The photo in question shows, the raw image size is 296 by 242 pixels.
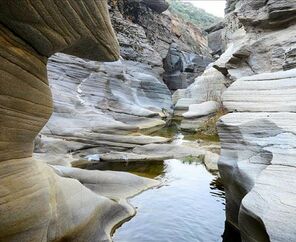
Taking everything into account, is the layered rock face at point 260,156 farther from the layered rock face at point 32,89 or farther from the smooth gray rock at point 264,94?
the layered rock face at point 32,89

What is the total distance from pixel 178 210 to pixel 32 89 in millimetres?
4150

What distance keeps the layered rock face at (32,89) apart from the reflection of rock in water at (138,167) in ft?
17.7

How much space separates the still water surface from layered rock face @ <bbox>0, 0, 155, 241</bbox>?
74.8 inches

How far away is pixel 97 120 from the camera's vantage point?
52.7 feet

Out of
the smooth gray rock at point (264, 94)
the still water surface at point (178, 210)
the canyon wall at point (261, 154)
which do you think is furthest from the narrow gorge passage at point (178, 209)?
the smooth gray rock at point (264, 94)

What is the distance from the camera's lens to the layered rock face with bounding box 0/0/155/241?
A: 3484 millimetres

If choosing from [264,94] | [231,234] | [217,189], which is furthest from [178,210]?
[264,94]

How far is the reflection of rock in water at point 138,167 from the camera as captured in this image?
997 centimetres

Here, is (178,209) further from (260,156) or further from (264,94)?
(264,94)

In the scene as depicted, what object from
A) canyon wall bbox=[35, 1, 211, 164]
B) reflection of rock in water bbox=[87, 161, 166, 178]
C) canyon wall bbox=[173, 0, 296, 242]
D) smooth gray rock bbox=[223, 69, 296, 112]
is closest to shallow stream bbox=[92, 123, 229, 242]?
reflection of rock in water bbox=[87, 161, 166, 178]

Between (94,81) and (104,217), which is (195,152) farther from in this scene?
(94,81)

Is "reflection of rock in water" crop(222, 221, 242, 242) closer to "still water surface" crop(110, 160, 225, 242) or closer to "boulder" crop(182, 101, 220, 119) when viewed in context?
"still water surface" crop(110, 160, 225, 242)

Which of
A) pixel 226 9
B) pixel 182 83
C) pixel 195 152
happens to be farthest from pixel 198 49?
pixel 195 152

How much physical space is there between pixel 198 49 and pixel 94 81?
3300 centimetres
